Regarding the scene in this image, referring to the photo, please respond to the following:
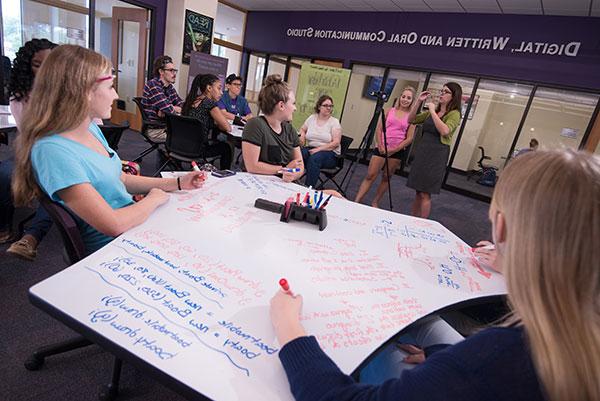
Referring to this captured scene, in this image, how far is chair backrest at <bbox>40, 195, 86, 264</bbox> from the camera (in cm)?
100

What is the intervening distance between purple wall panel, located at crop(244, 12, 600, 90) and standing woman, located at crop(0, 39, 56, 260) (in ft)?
16.9

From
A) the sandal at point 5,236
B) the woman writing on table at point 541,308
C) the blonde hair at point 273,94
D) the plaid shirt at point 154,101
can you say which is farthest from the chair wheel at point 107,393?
the plaid shirt at point 154,101

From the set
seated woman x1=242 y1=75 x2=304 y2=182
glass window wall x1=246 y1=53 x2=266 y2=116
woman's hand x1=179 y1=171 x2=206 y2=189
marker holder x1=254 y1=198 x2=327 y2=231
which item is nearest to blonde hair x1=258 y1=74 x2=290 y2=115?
seated woman x1=242 y1=75 x2=304 y2=182

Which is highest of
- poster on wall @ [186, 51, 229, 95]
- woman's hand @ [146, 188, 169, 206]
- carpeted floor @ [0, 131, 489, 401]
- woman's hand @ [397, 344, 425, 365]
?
poster on wall @ [186, 51, 229, 95]

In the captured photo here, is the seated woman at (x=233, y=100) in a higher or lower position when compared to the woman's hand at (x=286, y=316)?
higher

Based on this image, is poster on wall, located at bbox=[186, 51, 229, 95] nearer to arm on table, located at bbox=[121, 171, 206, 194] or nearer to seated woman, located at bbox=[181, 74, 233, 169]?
seated woman, located at bbox=[181, 74, 233, 169]

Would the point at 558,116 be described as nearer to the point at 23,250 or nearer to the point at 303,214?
the point at 303,214

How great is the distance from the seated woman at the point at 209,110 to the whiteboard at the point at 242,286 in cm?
221

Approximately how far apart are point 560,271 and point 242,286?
Result: 662 mm

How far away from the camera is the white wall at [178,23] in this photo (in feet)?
18.3

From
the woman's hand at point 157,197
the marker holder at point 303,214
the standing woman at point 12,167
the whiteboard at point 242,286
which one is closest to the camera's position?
the whiteboard at point 242,286

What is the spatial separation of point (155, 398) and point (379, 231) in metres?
1.12

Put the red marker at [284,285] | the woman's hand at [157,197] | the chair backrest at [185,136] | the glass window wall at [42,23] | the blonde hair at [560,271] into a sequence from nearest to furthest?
the blonde hair at [560,271] < the red marker at [284,285] < the woman's hand at [157,197] < the chair backrest at [185,136] < the glass window wall at [42,23]

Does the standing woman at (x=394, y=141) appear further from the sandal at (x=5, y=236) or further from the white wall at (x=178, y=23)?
the white wall at (x=178, y=23)
